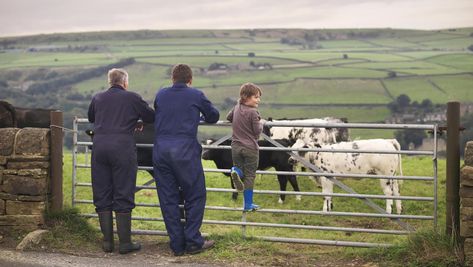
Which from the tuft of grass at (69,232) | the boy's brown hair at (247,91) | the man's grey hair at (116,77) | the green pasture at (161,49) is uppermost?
the green pasture at (161,49)

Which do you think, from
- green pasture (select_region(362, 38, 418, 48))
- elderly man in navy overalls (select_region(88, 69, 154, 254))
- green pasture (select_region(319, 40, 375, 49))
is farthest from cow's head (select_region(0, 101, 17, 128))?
green pasture (select_region(319, 40, 375, 49))

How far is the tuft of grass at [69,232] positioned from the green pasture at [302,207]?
1362 millimetres

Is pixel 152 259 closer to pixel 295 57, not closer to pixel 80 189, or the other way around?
pixel 80 189

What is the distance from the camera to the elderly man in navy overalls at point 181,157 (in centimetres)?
889

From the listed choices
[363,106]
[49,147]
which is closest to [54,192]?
[49,147]

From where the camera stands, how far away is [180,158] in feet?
29.0

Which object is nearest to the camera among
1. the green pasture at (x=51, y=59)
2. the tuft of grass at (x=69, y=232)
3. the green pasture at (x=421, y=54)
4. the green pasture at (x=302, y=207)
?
the tuft of grass at (x=69, y=232)

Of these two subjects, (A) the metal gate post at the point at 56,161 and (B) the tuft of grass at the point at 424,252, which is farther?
(A) the metal gate post at the point at 56,161

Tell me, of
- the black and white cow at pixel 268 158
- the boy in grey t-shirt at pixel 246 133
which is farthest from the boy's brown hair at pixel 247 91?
the black and white cow at pixel 268 158

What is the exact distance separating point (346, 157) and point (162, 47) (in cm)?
10760

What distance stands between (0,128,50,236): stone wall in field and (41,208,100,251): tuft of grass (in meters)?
0.21

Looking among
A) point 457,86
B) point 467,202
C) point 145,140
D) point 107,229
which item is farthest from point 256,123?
point 457,86

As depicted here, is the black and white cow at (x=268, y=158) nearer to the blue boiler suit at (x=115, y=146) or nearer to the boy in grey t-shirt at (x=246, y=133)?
the boy in grey t-shirt at (x=246, y=133)

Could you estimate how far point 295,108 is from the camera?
2682 inches
